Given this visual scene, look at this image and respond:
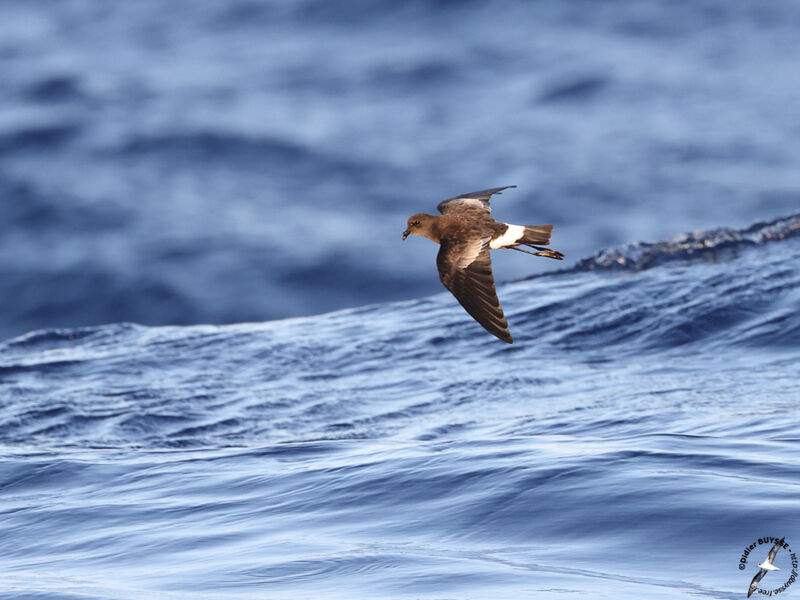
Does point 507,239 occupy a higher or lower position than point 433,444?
higher

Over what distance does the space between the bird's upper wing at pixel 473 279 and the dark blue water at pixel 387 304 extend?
1.02 metres

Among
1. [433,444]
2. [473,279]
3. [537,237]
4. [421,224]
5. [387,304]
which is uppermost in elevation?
[387,304]

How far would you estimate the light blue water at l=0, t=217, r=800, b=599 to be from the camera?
532 cm

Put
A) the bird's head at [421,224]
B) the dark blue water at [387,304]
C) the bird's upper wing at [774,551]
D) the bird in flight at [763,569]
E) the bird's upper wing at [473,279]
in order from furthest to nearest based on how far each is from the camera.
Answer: the bird's head at [421,224] < the dark blue water at [387,304] < the bird's upper wing at [473,279] < the bird's upper wing at [774,551] < the bird in flight at [763,569]

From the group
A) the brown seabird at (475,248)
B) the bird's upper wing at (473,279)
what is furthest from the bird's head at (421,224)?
the bird's upper wing at (473,279)

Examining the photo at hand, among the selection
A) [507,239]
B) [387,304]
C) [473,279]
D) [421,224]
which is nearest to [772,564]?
[473,279]

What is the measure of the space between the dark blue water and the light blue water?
3cm

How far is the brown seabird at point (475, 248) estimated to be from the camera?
18.1 ft

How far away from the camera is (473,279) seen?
5.70 metres

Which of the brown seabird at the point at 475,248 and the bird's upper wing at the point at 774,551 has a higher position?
the brown seabird at the point at 475,248

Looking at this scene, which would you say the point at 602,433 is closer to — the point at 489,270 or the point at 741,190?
the point at 489,270

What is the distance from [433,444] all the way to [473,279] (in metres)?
2.08

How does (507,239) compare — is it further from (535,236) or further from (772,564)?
(772,564)

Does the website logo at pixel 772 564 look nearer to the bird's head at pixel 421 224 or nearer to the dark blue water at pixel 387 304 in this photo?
the dark blue water at pixel 387 304
